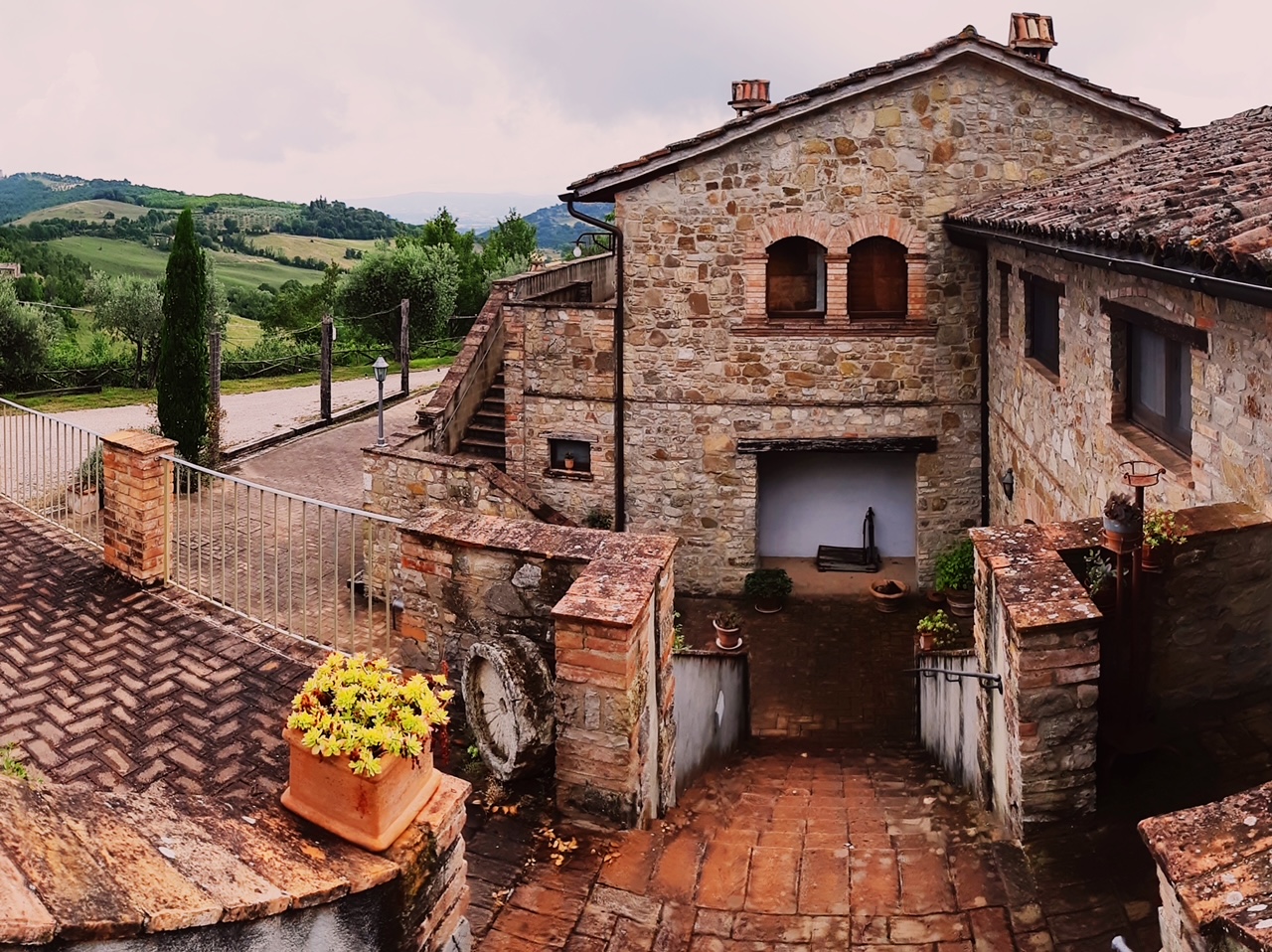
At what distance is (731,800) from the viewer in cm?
598

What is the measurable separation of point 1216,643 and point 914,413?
772 centimetres

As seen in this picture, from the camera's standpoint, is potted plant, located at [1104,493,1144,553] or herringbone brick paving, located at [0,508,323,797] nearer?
potted plant, located at [1104,493,1144,553]

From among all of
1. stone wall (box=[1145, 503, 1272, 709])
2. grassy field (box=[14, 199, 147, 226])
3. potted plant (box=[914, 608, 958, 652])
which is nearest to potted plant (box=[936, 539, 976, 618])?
potted plant (box=[914, 608, 958, 652])

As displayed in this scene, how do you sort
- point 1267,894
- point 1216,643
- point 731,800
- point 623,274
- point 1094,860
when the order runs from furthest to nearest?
point 623,274, point 731,800, point 1216,643, point 1094,860, point 1267,894

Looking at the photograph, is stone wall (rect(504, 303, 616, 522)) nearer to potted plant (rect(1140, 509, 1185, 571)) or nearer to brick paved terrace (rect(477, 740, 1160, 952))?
brick paved terrace (rect(477, 740, 1160, 952))

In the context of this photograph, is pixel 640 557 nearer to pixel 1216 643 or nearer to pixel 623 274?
pixel 1216 643

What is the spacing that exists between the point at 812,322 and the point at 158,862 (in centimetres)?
1094

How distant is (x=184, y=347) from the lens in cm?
1722

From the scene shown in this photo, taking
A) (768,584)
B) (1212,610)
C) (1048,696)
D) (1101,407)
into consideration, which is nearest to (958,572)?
(768,584)

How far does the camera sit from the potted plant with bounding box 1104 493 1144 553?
482cm

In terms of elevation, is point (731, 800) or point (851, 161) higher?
point (851, 161)

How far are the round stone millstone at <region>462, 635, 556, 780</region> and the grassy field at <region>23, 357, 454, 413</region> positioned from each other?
2491 cm

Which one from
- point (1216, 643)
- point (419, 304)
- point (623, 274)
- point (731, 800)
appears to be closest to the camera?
point (1216, 643)

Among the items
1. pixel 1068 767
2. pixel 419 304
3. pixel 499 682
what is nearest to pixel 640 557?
pixel 499 682
